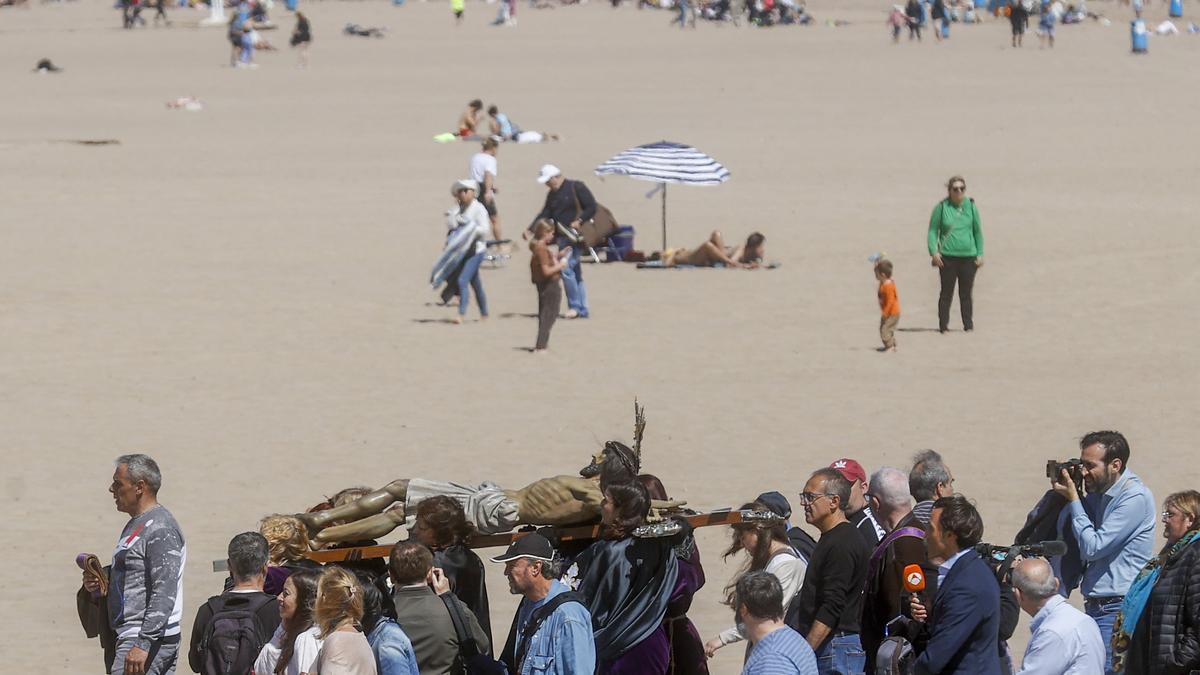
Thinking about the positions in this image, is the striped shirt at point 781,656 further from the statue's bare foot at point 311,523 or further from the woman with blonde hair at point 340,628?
the statue's bare foot at point 311,523

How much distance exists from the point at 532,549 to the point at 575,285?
13.2 m

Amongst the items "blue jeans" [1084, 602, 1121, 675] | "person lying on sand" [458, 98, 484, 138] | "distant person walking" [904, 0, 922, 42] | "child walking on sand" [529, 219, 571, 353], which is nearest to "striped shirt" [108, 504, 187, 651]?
"blue jeans" [1084, 602, 1121, 675]

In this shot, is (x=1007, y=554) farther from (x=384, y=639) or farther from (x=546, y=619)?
(x=384, y=639)

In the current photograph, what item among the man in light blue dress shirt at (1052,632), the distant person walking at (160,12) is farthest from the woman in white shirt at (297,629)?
the distant person walking at (160,12)

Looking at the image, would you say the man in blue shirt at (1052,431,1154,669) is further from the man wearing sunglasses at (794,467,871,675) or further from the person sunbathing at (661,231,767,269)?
the person sunbathing at (661,231,767,269)

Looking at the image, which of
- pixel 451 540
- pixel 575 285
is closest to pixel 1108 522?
pixel 451 540

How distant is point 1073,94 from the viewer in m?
42.2

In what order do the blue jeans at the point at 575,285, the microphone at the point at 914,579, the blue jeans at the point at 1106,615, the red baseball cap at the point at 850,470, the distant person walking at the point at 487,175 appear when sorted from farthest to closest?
the distant person walking at the point at 487,175 < the blue jeans at the point at 575,285 < the blue jeans at the point at 1106,615 < the red baseball cap at the point at 850,470 < the microphone at the point at 914,579

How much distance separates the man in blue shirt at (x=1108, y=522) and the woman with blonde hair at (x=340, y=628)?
10.0 feet

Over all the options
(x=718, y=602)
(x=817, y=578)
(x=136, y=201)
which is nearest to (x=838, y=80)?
(x=136, y=201)

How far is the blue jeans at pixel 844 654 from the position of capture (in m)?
7.09

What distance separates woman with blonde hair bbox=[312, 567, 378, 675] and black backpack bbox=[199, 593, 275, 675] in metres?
0.54

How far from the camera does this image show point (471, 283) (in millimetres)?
19781

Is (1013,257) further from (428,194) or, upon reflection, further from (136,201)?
(136,201)
